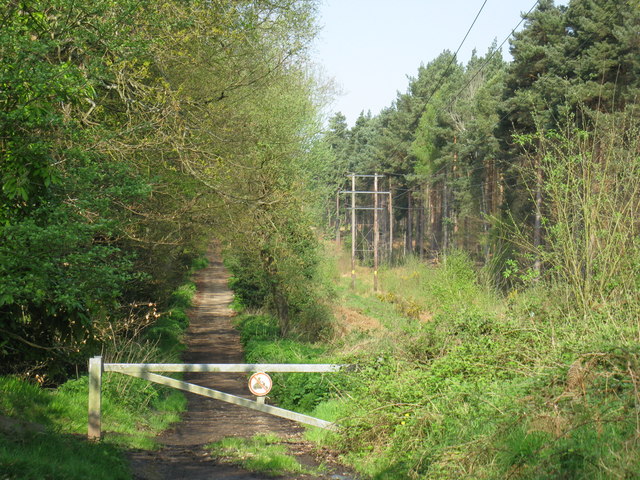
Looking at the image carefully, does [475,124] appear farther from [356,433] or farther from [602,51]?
[356,433]

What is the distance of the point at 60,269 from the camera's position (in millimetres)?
8266

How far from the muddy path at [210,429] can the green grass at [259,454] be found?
7.5 inches

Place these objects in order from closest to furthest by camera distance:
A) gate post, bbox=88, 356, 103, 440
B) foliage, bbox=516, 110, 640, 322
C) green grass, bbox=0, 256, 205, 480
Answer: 1. green grass, bbox=0, 256, 205, 480
2. gate post, bbox=88, 356, 103, 440
3. foliage, bbox=516, 110, 640, 322

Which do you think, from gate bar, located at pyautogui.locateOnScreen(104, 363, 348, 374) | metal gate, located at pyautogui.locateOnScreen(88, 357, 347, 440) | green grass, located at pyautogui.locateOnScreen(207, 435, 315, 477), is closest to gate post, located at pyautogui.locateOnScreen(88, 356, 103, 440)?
metal gate, located at pyautogui.locateOnScreen(88, 357, 347, 440)

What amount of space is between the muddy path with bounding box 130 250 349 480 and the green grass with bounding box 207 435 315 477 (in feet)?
0.63

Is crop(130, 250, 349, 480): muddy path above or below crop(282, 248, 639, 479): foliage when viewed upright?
below

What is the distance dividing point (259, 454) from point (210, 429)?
3.44 metres

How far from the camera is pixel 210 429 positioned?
13172 millimetres

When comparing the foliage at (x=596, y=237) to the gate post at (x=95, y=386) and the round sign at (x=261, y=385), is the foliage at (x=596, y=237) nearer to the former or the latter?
the round sign at (x=261, y=385)

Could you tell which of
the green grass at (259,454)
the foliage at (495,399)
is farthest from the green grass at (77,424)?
the foliage at (495,399)

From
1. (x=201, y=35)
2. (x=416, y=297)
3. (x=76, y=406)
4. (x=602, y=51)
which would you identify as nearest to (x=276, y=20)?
(x=201, y=35)

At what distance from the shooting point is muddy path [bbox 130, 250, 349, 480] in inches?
349

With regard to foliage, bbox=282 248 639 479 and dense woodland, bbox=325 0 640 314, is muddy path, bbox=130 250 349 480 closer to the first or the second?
foliage, bbox=282 248 639 479

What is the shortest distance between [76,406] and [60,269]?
3.22 m
